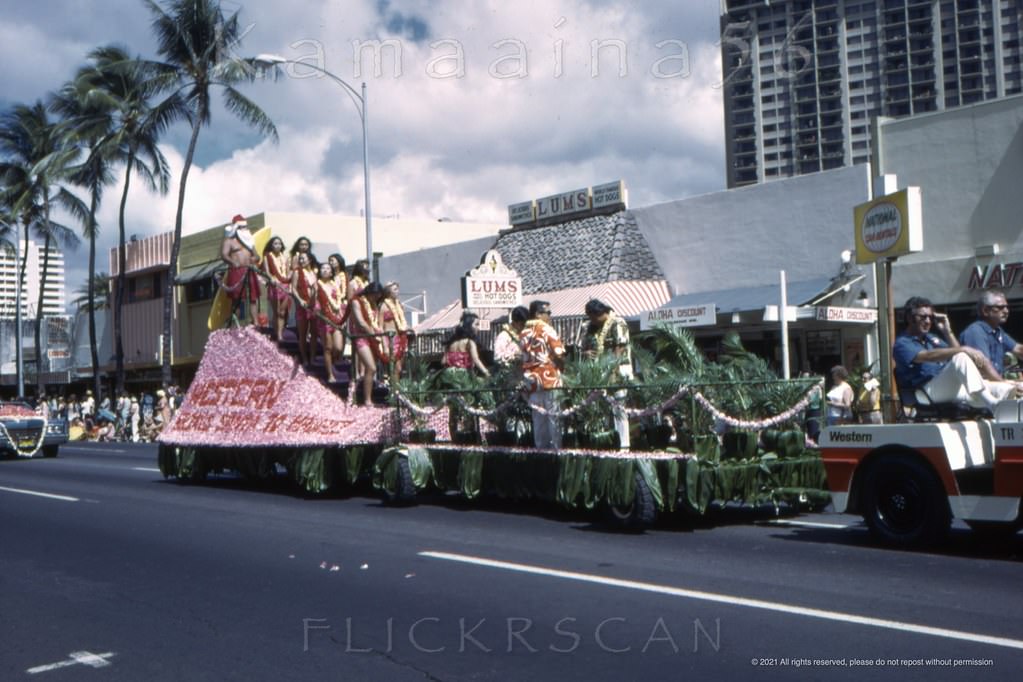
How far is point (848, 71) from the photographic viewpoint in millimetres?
103750

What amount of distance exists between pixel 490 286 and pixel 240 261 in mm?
10831

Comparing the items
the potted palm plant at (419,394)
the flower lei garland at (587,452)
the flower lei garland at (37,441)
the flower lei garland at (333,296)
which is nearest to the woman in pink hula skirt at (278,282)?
the flower lei garland at (333,296)

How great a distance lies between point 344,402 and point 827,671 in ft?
28.9

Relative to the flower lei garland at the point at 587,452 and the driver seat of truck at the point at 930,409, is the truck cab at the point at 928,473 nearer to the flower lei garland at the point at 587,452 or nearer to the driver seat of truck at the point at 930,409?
the driver seat of truck at the point at 930,409

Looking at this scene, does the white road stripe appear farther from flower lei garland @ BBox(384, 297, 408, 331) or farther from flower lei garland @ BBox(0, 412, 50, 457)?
flower lei garland @ BBox(0, 412, 50, 457)

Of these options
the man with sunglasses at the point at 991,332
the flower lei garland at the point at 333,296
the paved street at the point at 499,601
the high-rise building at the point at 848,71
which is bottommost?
the paved street at the point at 499,601

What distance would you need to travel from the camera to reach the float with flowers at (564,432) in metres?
9.38

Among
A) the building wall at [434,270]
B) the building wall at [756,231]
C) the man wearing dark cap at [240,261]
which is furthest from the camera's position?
the building wall at [434,270]

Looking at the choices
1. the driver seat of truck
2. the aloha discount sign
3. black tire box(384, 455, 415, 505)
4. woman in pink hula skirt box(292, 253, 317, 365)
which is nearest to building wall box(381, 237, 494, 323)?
the aloha discount sign

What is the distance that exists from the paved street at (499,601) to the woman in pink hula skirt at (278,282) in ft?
12.0

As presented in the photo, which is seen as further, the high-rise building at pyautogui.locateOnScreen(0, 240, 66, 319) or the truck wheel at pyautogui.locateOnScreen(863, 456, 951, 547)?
the high-rise building at pyautogui.locateOnScreen(0, 240, 66, 319)

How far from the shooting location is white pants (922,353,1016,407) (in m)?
7.81

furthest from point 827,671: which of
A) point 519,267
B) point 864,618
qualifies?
point 519,267

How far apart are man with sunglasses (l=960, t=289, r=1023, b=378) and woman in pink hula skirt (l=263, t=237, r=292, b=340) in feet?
27.0
